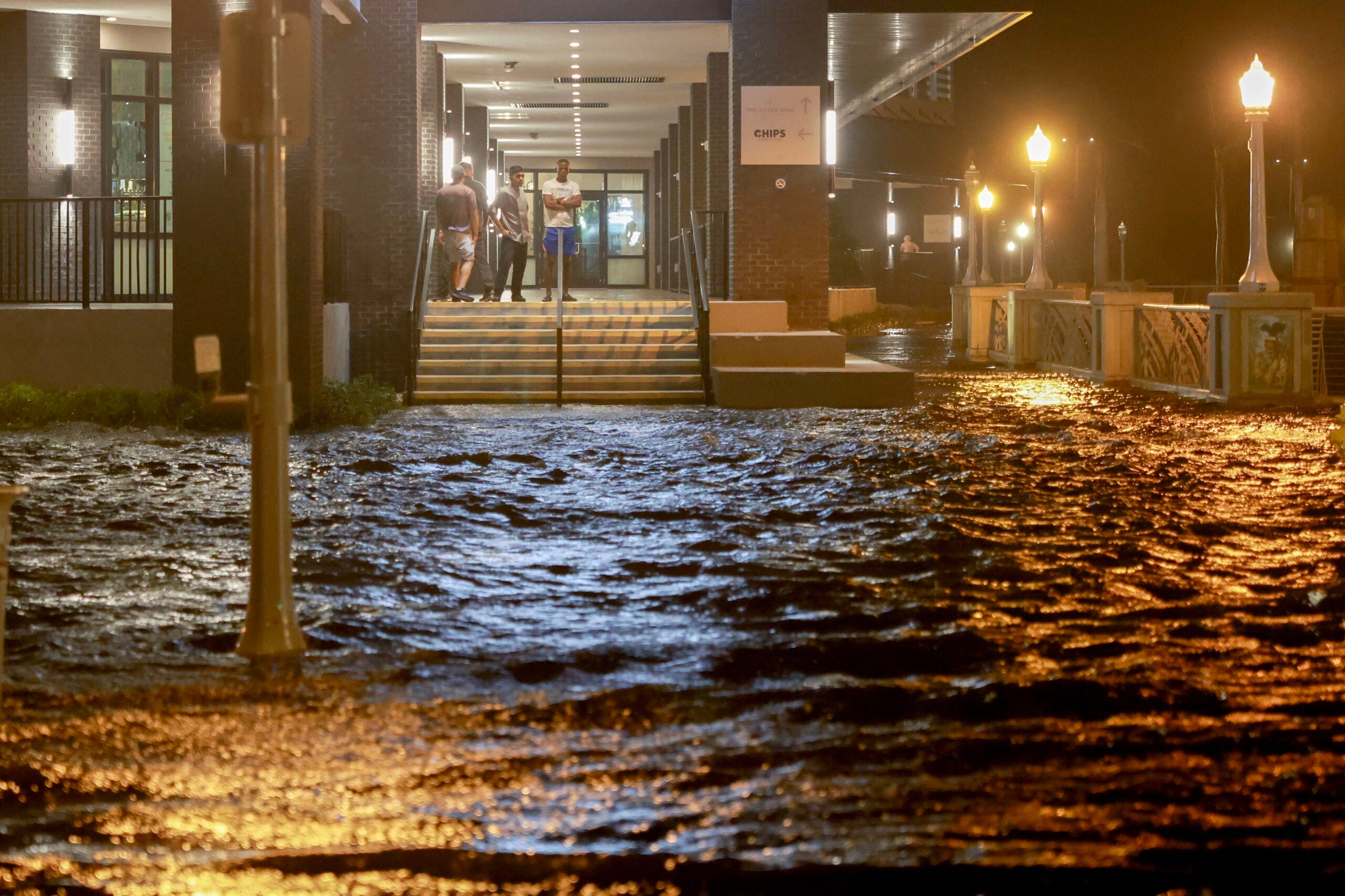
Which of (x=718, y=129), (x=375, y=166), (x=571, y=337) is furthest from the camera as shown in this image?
(x=718, y=129)

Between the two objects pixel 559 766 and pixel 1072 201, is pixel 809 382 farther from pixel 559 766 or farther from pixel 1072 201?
pixel 1072 201

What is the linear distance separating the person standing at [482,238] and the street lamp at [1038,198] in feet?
28.8

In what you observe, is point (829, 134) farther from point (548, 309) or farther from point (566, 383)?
point (566, 383)

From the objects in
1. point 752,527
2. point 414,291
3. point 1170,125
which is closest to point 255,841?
point 752,527

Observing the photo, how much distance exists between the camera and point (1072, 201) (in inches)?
2832

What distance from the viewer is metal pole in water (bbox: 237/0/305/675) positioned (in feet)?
21.1

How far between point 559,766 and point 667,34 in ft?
64.1

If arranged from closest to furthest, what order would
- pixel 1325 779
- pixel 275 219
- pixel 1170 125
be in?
pixel 1325 779, pixel 275 219, pixel 1170 125

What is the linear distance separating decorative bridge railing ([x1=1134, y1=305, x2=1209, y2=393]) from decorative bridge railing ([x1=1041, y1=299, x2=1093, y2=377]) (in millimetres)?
1456

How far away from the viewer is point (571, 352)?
67.4 ft

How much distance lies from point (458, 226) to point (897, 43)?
26.9 feet

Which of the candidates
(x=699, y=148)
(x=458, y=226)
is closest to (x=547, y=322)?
(x=458, y=226)

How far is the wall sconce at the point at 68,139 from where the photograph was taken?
2181cm

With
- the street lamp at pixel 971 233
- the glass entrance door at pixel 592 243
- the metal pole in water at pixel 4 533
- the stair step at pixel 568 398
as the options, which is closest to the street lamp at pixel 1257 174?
the stair step at pixel 568 398
